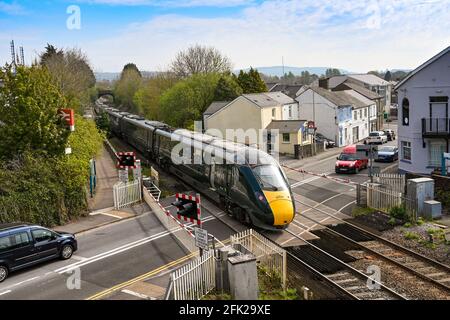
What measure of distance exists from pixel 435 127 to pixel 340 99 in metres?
25.5

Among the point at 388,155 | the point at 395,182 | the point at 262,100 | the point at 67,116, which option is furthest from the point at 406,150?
the point at 67,116

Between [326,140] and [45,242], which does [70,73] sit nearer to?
[326,140]

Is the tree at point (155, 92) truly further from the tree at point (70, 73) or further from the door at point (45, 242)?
the door at point (45, 242)

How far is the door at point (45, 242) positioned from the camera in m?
16.5

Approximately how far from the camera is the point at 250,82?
6712cm

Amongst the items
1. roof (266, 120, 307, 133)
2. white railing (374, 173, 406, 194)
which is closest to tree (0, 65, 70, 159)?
white railing (374, 173, 406, 194)

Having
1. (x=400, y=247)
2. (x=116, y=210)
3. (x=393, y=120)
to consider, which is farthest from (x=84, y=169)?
(x=393, y=120)

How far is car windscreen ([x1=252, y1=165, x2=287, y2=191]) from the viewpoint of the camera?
1998 cm

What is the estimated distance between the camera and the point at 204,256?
13.0 metres

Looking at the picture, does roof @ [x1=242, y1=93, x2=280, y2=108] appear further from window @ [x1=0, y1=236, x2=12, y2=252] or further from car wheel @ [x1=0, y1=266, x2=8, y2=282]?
car wheel @ [x1=0, y1=266, x2=8, y2=282]

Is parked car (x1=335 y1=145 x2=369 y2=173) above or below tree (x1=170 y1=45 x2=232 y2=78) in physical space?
below

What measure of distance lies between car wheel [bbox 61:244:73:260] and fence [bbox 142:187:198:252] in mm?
4133

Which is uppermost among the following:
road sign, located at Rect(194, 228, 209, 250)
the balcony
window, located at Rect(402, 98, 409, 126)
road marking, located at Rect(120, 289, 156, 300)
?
window, located at Rect(402, 98, 409, 126)
